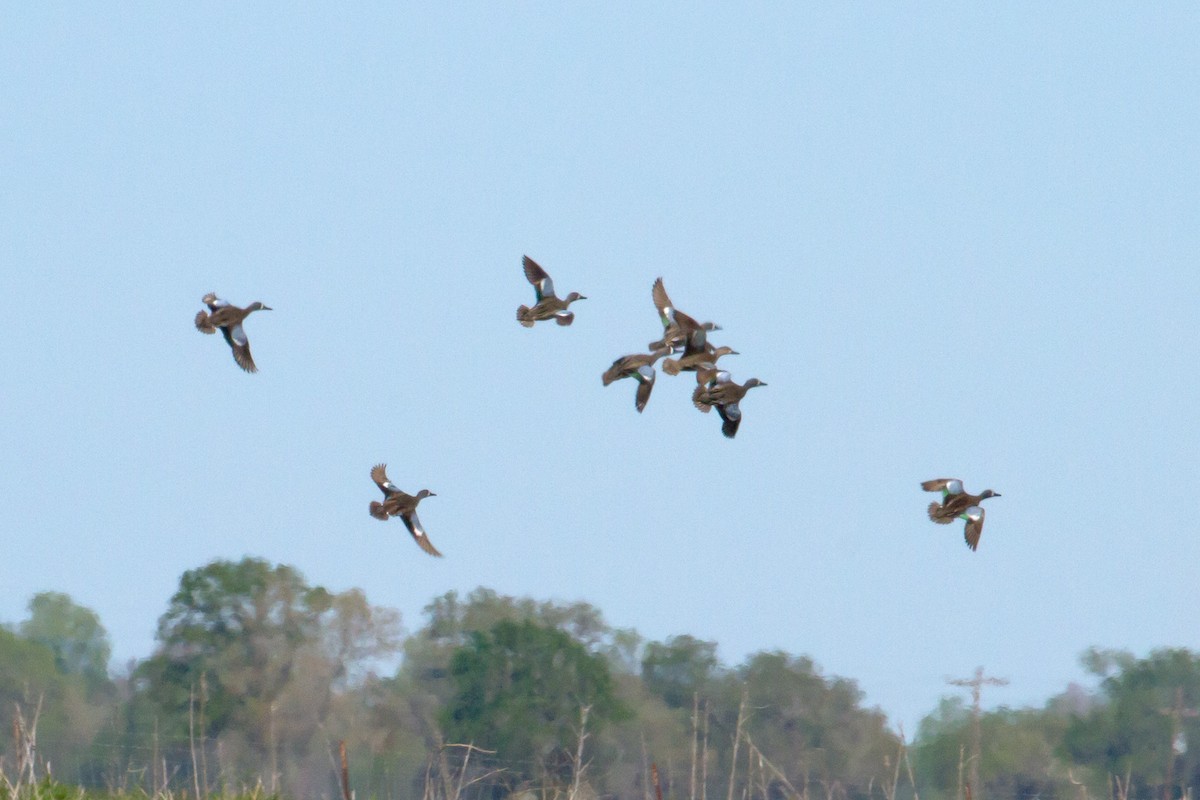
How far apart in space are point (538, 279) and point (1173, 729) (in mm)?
43599

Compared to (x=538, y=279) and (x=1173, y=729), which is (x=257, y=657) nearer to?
(x=1173, y=729)

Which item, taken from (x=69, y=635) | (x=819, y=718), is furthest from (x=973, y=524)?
(x=69, y=635)

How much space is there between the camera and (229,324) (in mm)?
19219

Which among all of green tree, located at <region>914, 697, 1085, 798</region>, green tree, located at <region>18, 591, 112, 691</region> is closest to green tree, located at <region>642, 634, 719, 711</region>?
green tree, located at <region>914, 697, 1085, 798</region>

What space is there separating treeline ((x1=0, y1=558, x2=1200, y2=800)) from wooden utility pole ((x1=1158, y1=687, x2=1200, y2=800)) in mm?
115

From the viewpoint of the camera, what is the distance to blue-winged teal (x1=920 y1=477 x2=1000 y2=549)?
57.2 ft

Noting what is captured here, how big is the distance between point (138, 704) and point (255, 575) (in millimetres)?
6286

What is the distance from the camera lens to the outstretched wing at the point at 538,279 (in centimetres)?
1992

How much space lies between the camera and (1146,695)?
61.1m

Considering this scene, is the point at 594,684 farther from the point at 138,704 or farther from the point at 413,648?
the point at 138,704

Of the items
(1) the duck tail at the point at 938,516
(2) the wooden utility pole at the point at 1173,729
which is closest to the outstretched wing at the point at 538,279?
(1) the duck tail at the point at 938,516

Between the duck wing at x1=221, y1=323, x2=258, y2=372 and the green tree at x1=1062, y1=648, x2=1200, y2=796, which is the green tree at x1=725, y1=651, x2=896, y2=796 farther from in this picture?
the duck wing at x1=221, y1=323, x2=258, y2=372

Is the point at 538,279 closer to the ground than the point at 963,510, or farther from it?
farther from it

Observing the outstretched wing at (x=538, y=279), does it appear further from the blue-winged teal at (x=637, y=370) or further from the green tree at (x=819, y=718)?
the green tree at (x=819, y=718)
